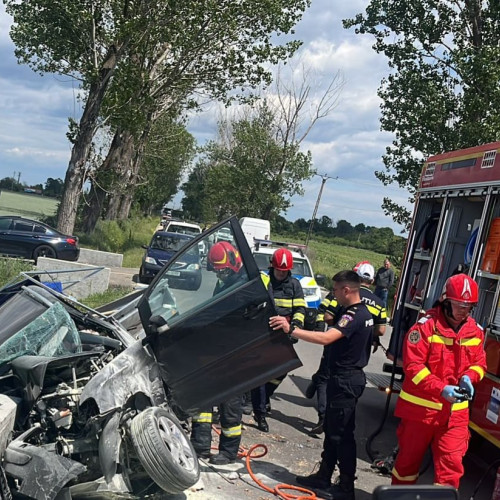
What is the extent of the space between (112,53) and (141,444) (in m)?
16.9

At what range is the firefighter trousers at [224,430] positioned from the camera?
214 inches

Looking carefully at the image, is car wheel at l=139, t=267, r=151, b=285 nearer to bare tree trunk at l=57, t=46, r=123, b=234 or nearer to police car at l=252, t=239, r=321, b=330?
bare tree trunk at l=57, t=46, r=123, b=234

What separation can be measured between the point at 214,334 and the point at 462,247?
3.76 m

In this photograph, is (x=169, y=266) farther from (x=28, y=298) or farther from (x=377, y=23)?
(x=377, y=23)

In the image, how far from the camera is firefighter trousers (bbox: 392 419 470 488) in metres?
4.39

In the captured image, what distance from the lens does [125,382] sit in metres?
4.09

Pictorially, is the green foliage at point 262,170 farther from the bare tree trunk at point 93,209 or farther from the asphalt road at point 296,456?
the asphalt road at point 296,456

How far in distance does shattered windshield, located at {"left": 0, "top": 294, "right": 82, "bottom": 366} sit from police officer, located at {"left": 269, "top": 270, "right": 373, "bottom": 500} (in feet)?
5.44

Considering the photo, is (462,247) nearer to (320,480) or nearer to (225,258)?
(320,480)

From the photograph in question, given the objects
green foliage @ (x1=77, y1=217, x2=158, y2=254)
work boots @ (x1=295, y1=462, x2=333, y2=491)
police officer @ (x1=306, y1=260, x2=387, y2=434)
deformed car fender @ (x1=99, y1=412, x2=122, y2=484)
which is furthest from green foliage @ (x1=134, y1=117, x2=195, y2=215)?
deformed car fender @ (x1=99, y1=412, x2=122, y2=484)

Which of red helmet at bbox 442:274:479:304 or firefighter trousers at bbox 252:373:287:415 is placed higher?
red helmet at bbox 442:274:479:304

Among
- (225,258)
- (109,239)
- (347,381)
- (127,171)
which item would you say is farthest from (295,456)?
(109,239)

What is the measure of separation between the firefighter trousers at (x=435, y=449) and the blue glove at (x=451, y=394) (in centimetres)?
29

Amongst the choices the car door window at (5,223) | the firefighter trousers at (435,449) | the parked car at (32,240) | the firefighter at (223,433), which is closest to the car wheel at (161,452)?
the firefighter at (223,433)
